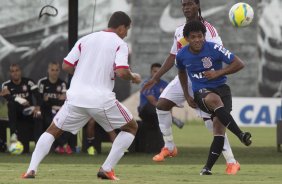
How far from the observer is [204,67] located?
37.5ft

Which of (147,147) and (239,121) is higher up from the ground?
(147,147)

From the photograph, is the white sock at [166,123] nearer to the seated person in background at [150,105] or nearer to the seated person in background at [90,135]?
the seated person in background at [90,135]

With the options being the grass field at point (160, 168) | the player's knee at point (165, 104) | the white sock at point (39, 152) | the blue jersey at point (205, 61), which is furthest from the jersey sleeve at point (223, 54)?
the player's knee at point (165, 104)

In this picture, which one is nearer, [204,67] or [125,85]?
[204,67]

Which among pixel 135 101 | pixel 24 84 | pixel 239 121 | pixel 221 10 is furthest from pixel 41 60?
pixel 24 84

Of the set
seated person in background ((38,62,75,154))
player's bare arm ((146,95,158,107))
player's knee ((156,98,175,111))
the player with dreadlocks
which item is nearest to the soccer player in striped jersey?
the player with dreadlocks

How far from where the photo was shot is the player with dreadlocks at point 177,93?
40.1 feet

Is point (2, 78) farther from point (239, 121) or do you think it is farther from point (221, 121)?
point (221, 121)

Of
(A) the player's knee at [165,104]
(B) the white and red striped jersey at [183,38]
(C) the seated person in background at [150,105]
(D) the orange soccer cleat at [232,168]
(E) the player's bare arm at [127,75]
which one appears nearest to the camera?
(E) the player's bare arm at [127,75]

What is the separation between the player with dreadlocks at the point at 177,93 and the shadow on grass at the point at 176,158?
45 centimetres

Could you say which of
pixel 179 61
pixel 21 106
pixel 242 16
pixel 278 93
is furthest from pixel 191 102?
pixel 278 93

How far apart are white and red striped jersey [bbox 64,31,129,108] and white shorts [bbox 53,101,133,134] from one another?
0.19ft

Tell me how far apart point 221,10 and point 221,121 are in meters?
23.3

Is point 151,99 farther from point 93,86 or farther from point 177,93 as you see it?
point 93,86
